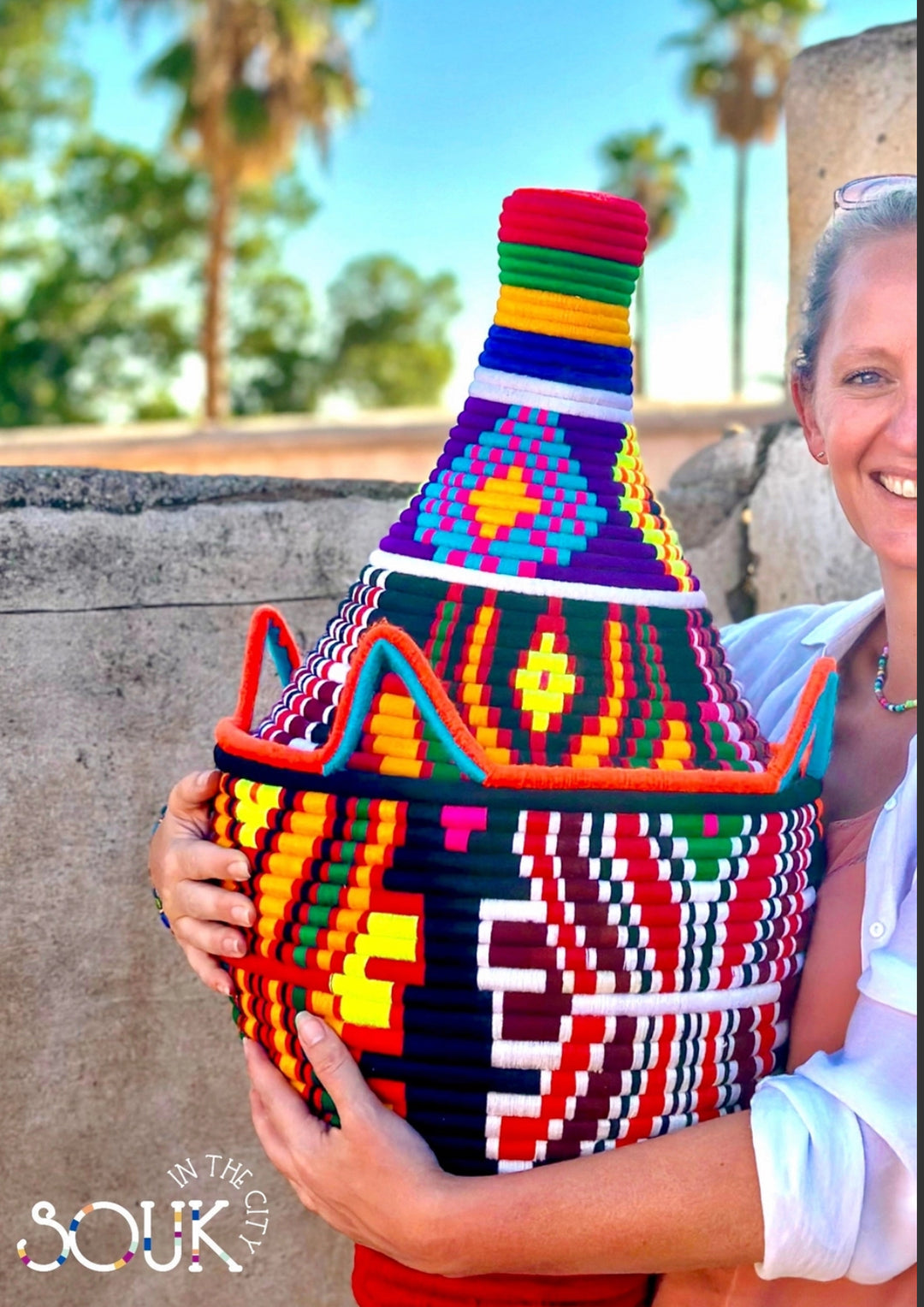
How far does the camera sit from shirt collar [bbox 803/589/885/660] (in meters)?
1.68

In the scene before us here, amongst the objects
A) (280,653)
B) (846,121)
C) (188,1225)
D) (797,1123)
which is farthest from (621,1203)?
(846,121)

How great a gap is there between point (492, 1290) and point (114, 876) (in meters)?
Result: 0.91

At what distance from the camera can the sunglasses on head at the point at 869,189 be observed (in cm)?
147

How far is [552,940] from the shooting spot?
3.70 feet

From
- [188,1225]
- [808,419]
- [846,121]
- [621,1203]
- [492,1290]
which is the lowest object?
[188,1225]

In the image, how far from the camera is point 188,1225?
1.98 meters

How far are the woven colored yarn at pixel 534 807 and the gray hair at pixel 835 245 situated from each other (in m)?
0.30

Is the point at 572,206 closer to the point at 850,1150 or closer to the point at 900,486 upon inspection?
the point at 900,486

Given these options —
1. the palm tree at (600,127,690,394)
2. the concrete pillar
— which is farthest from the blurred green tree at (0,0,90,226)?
the concrete pillar

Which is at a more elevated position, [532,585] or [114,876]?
[532,585]

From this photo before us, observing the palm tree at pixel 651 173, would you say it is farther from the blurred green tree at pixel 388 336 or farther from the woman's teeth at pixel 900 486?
the woman's teeth at pixel 900 486

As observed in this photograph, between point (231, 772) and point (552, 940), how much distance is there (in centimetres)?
36

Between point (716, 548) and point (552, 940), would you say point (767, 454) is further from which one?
point (552, 940)

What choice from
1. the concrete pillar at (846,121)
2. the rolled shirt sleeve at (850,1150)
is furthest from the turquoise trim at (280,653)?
the concrete pillar at (846,121)
